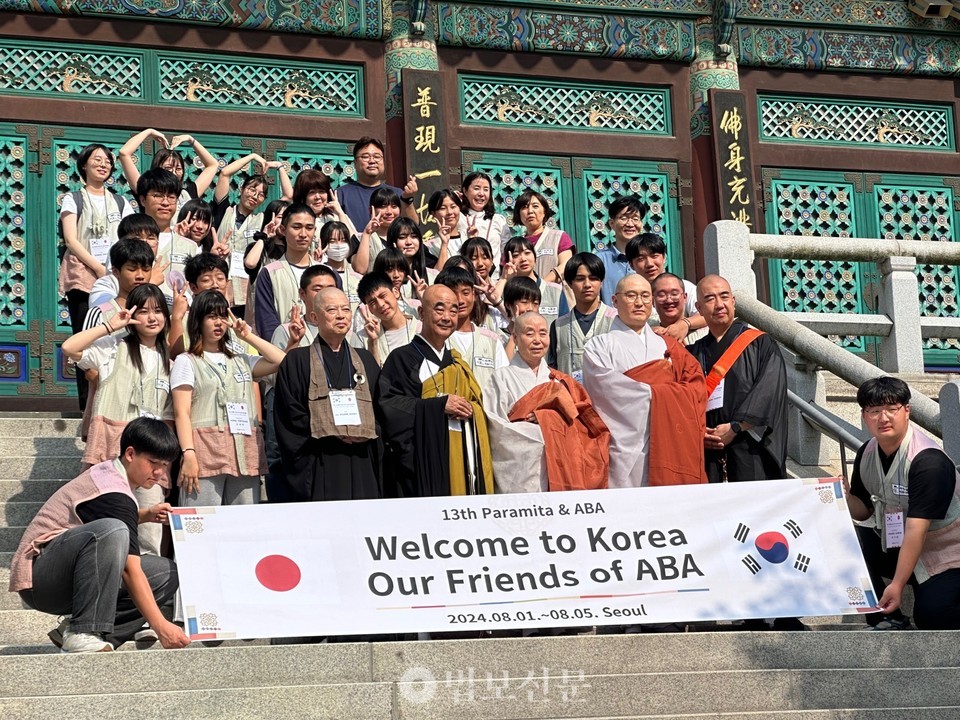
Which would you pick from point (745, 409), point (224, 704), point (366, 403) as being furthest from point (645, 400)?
point (224, 704)

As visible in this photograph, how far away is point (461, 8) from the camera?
44.1 feet

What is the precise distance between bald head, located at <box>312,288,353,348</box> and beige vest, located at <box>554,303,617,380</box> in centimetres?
156

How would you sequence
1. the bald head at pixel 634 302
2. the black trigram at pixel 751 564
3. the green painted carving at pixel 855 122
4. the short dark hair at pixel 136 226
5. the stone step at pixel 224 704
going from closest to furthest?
the stone step at pixel 224 704 < the black trigram at pixel 751 564 < the bald head at pixel 634 302 < the short dark hair at pixel 136 226 < the green painted carving at pixel 855 122

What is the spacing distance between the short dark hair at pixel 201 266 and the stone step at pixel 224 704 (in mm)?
3184

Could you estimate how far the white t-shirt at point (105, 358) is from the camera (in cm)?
830

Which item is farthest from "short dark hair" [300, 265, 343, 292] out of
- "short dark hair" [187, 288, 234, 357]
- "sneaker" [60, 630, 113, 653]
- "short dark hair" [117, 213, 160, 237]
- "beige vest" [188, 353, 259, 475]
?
"sneaker" [60, 630, 113, 653]

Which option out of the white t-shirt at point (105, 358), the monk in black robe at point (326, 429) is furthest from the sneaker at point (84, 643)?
the white t-shirt at point (105, 358)

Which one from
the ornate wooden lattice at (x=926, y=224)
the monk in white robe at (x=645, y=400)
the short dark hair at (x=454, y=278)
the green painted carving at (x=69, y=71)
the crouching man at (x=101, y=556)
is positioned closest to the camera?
the crouching man at (x=101, y=556)

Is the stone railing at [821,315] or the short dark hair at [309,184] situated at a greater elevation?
the short dark hair at [309,184]

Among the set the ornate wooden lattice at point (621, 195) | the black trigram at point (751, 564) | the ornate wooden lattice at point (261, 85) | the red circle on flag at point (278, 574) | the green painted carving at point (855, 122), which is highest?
the ornate wooden lattice at point (261, 85)

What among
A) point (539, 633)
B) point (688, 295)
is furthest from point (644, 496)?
point (688, 295)

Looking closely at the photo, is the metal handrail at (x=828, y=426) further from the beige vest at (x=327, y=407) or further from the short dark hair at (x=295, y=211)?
the short dark hair at (x=295, y=211)

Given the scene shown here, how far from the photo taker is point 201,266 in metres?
8.95

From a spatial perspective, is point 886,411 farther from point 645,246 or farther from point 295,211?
point 295,211
